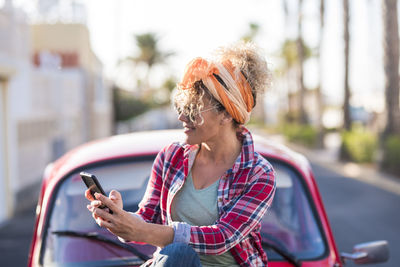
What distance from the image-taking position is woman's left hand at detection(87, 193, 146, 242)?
1.75 meters

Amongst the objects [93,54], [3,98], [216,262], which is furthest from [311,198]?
[93,54]

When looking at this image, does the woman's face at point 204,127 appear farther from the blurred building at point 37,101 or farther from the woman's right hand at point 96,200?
the blurred building at point 37,101

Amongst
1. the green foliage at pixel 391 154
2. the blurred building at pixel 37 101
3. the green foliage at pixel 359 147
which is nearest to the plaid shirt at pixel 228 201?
the blurred building at pixel 37 101

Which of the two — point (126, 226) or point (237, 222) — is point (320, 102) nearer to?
point (237, 222)

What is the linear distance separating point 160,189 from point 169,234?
0.40 meters

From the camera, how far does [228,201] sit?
2.01 meters

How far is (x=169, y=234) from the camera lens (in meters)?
1.86

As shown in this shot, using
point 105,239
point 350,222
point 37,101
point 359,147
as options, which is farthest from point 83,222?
point 359,147

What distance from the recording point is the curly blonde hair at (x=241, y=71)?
2.03 meters

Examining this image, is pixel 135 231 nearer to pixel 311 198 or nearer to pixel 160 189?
pixel 160 189

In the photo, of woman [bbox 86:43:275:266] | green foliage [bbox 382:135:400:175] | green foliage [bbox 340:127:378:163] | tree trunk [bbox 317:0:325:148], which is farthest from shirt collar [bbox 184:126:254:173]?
tree trunk [bbox 317:0:325:148]

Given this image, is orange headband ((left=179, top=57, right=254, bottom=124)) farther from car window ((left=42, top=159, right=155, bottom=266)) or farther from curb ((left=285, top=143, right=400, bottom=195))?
curb ((left=285, top=143, right=400, bottom=195))

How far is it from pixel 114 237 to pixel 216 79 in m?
1.08

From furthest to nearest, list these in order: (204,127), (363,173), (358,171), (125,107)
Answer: (125,107)
(358,171)
(363,173)
(204,127)
